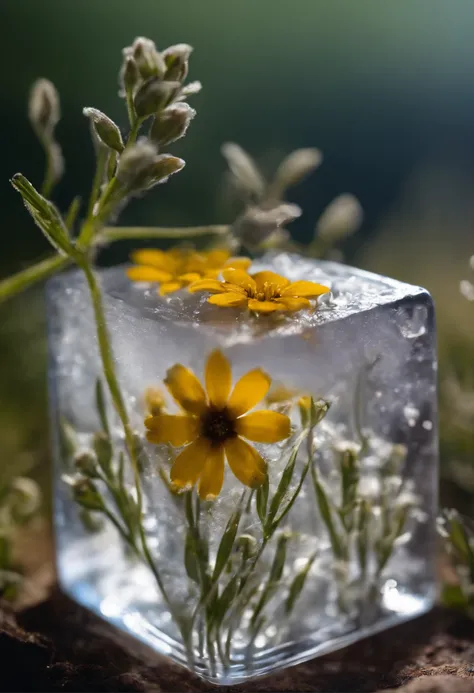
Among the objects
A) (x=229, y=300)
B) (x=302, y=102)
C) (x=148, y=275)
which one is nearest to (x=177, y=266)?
(x=148, y=275)

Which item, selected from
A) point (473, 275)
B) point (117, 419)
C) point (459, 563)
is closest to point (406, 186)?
point (473, 275)

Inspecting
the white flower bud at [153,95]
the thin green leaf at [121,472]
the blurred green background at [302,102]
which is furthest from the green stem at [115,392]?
the blurred green background at [302,102]

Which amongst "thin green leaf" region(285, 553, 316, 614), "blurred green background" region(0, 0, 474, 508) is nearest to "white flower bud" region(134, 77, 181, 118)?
"thin green leaf" region(285, 553, 316, 614)

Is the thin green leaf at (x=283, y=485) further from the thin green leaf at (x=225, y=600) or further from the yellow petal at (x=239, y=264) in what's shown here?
the yellow petal at (x=239, y=264)

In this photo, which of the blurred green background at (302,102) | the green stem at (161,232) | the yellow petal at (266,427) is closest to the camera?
the yellow petal at (266,427)

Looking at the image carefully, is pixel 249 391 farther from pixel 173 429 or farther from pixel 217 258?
pixel 217 258

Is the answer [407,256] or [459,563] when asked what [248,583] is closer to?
[459,563]
